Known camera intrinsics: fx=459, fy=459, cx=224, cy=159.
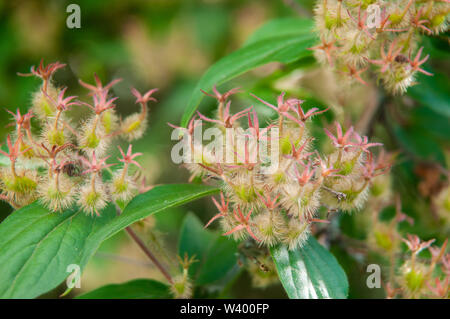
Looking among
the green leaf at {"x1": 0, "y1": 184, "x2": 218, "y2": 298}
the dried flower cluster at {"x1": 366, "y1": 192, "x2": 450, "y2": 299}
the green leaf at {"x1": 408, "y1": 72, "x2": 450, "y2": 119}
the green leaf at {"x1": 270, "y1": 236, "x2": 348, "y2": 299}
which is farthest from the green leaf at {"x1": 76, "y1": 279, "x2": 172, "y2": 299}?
the green leaf at {"x1": 408, "y1": 72, "x2": 450, "y2": 119}

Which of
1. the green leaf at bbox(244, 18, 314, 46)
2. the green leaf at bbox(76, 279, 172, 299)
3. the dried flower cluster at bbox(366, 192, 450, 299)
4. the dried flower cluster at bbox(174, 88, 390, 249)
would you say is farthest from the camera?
the green leaf at bbox(244, 18, 314, 46)

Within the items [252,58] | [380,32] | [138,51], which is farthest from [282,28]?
[138,51]

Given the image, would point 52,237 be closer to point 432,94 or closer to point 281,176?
point 281,176

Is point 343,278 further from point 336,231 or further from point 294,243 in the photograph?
point 336,231

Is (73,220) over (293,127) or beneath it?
beneath

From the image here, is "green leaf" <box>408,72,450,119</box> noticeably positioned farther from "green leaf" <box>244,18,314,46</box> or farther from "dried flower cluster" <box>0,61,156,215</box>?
"dried flower cluster" <box>0,61,156,215</box>

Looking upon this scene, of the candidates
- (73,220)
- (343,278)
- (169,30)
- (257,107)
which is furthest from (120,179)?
(169,30)

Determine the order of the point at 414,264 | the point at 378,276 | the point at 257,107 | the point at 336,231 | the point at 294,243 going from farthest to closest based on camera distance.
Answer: the point at 257,107
the point at 336,231
the point at 378,276
the point at 414,264
the point at 294,243
